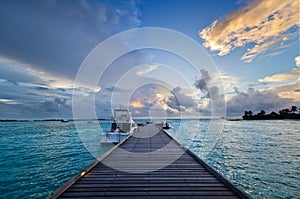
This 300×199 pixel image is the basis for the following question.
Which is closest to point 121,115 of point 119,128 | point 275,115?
point 119,128

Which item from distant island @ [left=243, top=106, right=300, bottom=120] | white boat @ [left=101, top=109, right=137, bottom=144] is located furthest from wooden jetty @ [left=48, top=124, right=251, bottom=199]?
distant island @ [left=243, top=106, right=300, bottom=120]

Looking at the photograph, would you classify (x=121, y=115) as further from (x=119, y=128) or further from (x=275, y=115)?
(x=275, y=115)

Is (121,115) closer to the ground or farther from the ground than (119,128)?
farther from the ground

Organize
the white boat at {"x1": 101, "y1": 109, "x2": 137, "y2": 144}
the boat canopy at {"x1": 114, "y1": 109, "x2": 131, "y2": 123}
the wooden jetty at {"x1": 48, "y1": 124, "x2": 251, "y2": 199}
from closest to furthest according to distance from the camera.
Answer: the wooden jetty at {"x1": 48, "y1": 124, "x2": 251, "y2": 199}, the white boat at {"x1": 101, "y1": 109, "x2": 137, "y2": 144}, the boat canopy at {"x1": 114, "y1": 109, "x2": 131, "y2": 123}

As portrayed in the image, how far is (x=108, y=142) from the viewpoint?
14.5m

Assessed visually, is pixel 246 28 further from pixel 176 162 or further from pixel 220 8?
pixel 176 162

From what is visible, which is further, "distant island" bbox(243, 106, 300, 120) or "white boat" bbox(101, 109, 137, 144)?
"distant island" bbox(243, 106, 300, 120)

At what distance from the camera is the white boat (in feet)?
47.7

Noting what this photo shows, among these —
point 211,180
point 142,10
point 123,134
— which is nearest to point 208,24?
point 142,10

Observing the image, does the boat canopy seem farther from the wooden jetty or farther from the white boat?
the wooden jetty

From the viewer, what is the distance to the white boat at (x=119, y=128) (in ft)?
47.7

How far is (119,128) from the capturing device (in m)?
16.0

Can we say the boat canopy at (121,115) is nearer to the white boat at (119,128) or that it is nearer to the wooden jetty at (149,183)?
the white boat at (119,128)

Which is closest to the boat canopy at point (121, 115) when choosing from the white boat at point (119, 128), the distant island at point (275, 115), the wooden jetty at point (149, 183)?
the white boat at point (119, 128)
